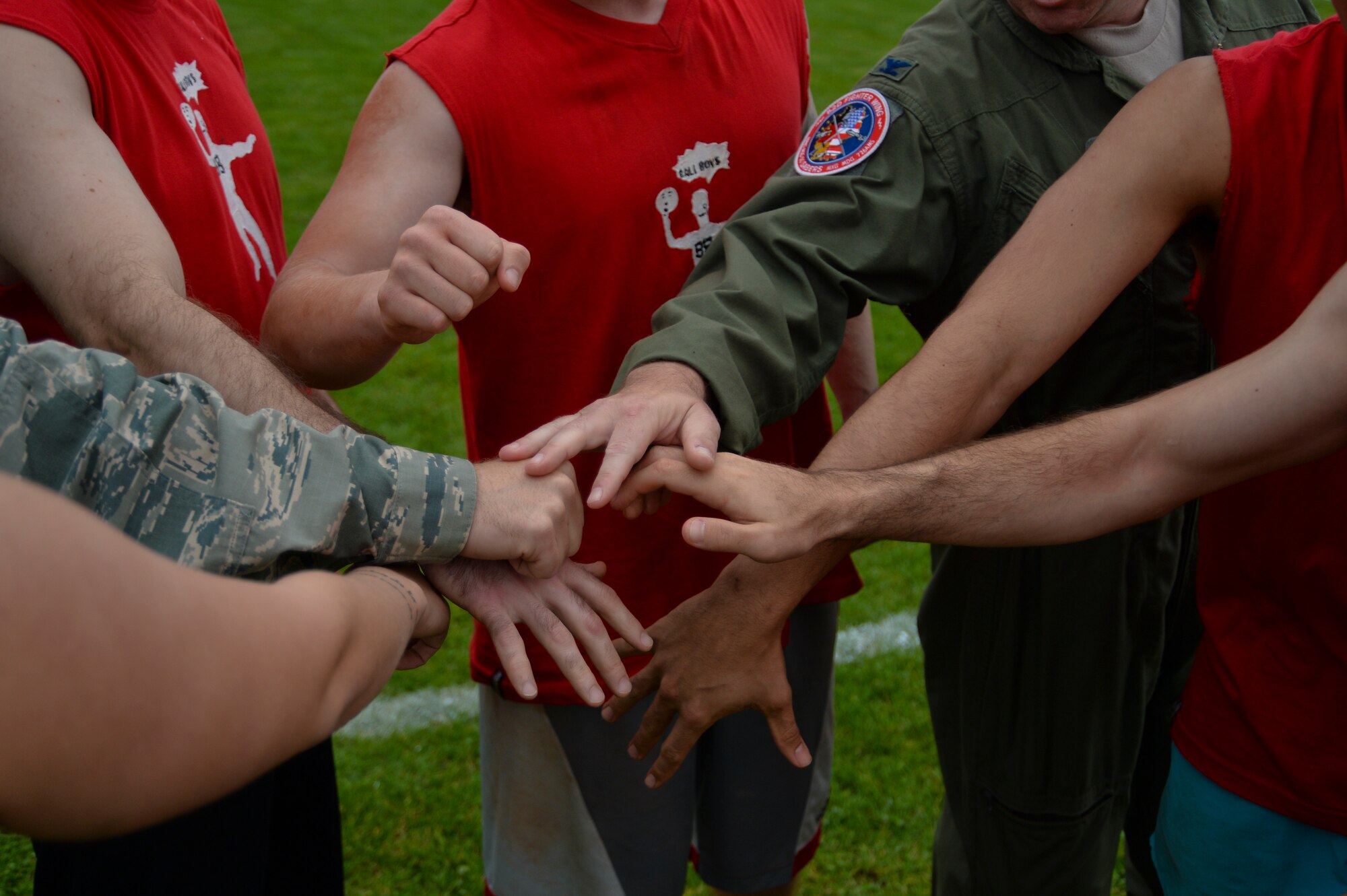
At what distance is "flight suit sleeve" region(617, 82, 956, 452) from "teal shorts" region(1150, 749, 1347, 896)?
871 mm

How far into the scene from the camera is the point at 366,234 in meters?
1.81

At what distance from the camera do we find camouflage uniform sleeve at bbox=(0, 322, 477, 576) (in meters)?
1.13

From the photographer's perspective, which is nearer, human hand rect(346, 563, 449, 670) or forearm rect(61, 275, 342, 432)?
human hand rect(346, 563, 449, 670)

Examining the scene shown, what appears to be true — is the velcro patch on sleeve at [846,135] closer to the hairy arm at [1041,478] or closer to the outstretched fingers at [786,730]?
the hairy arm at [1041,478]

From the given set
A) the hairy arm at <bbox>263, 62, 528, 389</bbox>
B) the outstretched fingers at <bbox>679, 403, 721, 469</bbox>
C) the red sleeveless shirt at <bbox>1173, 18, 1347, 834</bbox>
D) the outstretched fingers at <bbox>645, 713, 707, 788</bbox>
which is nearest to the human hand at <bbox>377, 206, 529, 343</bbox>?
the hairy arm at <bbox>263, 62, 528, 389</bbox>

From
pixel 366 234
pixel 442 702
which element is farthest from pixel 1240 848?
pixel 442 702

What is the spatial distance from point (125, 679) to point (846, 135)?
142 centimetres

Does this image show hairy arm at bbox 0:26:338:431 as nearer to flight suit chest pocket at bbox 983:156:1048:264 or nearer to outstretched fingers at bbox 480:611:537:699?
outstretched fingers at bbox 480:611:537:699

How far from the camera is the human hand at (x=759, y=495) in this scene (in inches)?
60.5

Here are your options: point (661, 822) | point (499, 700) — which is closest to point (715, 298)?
point (499, 700)

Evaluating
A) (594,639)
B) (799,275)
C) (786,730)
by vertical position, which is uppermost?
(799,275)

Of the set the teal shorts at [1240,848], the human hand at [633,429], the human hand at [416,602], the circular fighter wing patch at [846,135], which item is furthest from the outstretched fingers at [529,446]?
the teal shorts at [1240,848]

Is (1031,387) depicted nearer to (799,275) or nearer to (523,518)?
(799,275)

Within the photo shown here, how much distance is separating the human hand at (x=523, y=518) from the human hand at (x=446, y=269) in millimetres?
230
